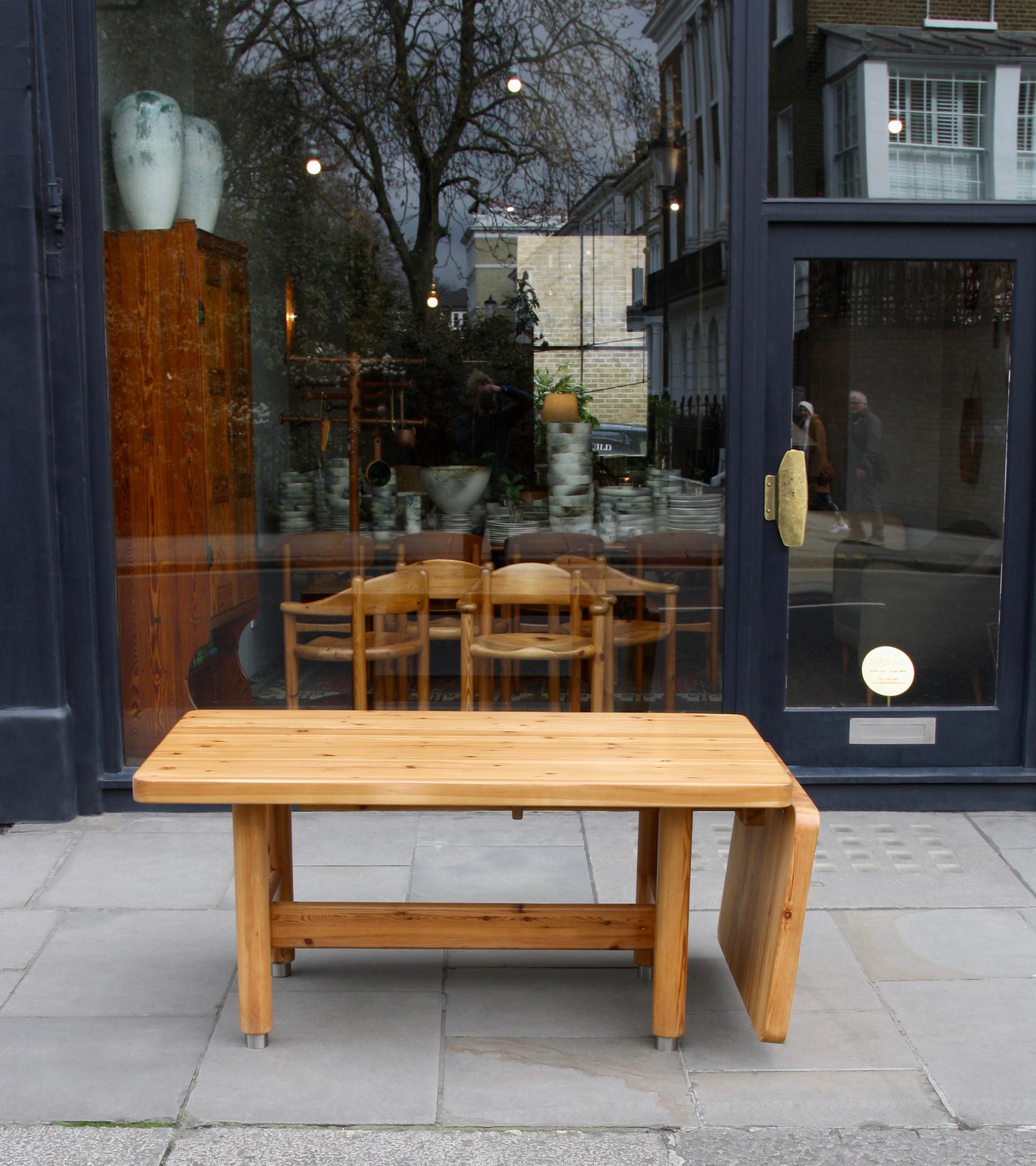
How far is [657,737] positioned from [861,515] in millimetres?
1995

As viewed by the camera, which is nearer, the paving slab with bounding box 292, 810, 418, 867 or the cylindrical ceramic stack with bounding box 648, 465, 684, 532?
the paving slab with bounding box 292, 810, 418, 867

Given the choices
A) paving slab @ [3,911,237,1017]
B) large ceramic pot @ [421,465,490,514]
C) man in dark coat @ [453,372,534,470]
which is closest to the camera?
paving slab @ [3,911,237,1017]

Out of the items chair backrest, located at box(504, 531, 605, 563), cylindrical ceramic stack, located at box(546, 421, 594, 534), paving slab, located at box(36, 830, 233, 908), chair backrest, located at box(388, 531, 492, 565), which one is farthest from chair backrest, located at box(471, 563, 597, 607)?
paving slab, located at box(36, 830, 233, 908)

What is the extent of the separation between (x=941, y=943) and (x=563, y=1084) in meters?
1.38

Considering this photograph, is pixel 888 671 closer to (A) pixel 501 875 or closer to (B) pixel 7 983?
(A) pixel 501 875

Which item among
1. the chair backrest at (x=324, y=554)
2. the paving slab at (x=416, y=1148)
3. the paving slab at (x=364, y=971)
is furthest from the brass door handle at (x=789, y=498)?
the paving slab at (x=416, y=1148)

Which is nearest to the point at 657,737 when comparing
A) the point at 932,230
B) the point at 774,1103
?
the point at 774,1103

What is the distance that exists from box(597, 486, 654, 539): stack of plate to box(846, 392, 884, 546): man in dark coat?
3.42 feet

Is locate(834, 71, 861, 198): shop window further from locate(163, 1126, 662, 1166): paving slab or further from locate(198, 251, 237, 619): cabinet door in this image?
locate(163, 1126, 662, 1166): paving slab

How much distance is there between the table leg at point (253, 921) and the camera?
2.96 m

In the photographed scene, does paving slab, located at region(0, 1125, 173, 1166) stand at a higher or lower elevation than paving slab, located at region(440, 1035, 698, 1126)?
higher

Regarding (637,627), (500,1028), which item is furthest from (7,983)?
(637,627)

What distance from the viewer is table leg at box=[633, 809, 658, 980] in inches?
136

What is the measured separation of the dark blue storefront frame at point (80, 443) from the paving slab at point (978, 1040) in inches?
57.8
